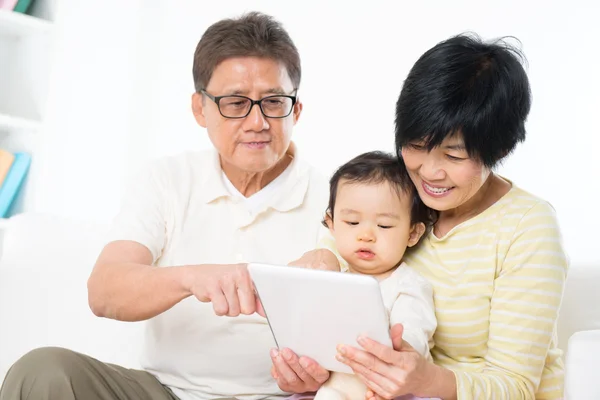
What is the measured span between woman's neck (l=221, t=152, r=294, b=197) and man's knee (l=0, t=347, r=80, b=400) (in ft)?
2.17

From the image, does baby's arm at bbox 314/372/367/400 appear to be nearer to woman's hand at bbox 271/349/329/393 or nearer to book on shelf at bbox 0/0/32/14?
woman's hand at bbox 271/349/329/393

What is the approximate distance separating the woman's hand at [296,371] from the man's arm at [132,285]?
9.9 inches

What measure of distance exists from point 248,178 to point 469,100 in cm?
72

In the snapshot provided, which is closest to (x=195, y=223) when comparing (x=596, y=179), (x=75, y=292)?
(x=75, y=292)

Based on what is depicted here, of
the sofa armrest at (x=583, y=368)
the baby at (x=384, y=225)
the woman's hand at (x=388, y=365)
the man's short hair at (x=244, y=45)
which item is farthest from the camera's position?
the man's short hair at (x=244, y=45)

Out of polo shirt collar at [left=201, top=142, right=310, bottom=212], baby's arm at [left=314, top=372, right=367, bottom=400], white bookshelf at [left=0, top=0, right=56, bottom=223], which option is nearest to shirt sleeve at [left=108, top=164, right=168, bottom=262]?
polo shirt collar at [left=201, top=142, right=310, bottom=212]

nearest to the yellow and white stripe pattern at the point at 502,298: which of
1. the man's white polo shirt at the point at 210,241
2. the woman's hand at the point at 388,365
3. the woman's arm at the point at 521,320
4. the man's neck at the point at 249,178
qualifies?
the woman's arm at the point at 521,320

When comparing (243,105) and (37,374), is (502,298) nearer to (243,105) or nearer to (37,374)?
(243,105)

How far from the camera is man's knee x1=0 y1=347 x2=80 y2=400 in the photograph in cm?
164

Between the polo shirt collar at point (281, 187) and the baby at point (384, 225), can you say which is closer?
the baby at point (384, 225)

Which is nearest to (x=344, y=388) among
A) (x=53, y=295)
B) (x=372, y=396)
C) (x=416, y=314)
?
(x=372, y=396)

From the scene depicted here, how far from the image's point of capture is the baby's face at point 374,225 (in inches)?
69.3

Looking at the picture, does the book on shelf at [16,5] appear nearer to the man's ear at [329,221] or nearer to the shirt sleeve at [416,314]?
the man's ear at [329,221]

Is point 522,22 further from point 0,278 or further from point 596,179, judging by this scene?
point 0,278
